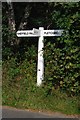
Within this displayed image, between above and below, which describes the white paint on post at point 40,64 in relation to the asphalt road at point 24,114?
above

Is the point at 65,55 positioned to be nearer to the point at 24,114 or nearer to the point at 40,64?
the point at 40,64

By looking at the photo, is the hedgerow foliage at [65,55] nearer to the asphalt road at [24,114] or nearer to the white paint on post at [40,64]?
the white paint on post at [40,64]

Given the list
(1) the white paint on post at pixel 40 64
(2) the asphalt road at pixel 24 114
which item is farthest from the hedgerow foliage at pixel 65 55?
(2) the asphalt road at pixel 24 114

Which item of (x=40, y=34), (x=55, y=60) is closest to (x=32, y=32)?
(x=40, y=34)

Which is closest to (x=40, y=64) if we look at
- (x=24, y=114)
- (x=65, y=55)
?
(x=65, y=55)

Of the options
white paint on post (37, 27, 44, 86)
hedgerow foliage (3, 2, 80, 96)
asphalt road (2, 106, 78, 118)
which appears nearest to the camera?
asphalt road (2, 106, 78, 118)

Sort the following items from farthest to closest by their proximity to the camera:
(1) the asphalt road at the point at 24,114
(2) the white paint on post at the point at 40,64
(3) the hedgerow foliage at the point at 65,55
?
(2) the white paint on post at the point at 40,64 < (3) the hedgerow foliage at the point at 65,55 < (1) the asphalt road at the point at 24,114

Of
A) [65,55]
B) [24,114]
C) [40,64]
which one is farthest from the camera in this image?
[40,64]

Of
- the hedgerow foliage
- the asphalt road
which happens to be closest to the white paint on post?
the hedgerow foliage

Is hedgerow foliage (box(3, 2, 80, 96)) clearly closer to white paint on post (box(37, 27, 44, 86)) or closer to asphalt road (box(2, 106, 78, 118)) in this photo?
white paint on post (box(37, 27, 44, 86))

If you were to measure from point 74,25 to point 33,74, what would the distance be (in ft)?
7.50

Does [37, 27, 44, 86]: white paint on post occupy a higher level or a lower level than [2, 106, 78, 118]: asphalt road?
higher

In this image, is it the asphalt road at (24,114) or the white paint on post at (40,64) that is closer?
the asphalt road at (24,114)

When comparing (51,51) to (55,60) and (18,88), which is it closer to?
(55,60)
